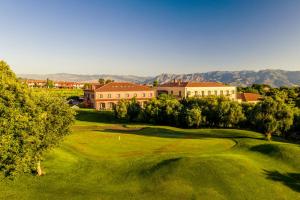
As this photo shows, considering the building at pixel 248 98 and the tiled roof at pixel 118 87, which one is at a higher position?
the tiled roof at pixel 118 87

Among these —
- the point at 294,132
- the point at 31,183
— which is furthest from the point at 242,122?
the point at 31,183

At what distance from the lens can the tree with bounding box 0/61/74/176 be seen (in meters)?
27.4

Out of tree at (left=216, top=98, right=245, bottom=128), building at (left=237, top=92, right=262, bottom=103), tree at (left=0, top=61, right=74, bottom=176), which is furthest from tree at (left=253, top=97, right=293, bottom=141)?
building at (left=237, top=92, right=262, bottom=103)

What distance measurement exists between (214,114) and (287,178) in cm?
4411

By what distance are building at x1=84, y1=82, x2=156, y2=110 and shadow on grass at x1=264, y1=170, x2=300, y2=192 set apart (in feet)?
285

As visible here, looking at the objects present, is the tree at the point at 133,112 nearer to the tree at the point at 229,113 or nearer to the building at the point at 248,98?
the tree at the point at 229,113

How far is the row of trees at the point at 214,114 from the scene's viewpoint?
5488 centimetres

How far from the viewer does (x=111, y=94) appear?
11862 cm

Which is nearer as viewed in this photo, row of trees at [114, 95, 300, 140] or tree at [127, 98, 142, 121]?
row of trees at [114, 95, 300, 140]

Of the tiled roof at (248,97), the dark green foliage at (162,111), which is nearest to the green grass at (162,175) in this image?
the dark green foliage at (162,111)

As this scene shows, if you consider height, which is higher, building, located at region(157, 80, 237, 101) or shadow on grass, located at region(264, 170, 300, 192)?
building, located at region(157, 80, 237, 101)

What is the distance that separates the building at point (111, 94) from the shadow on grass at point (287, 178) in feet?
285

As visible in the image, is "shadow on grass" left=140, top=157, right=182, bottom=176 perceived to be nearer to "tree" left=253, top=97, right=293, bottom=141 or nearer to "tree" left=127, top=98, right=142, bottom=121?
"tree" left=253, top=97, right=293, bottom=141

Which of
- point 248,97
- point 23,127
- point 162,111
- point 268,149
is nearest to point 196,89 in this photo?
point 248,97
